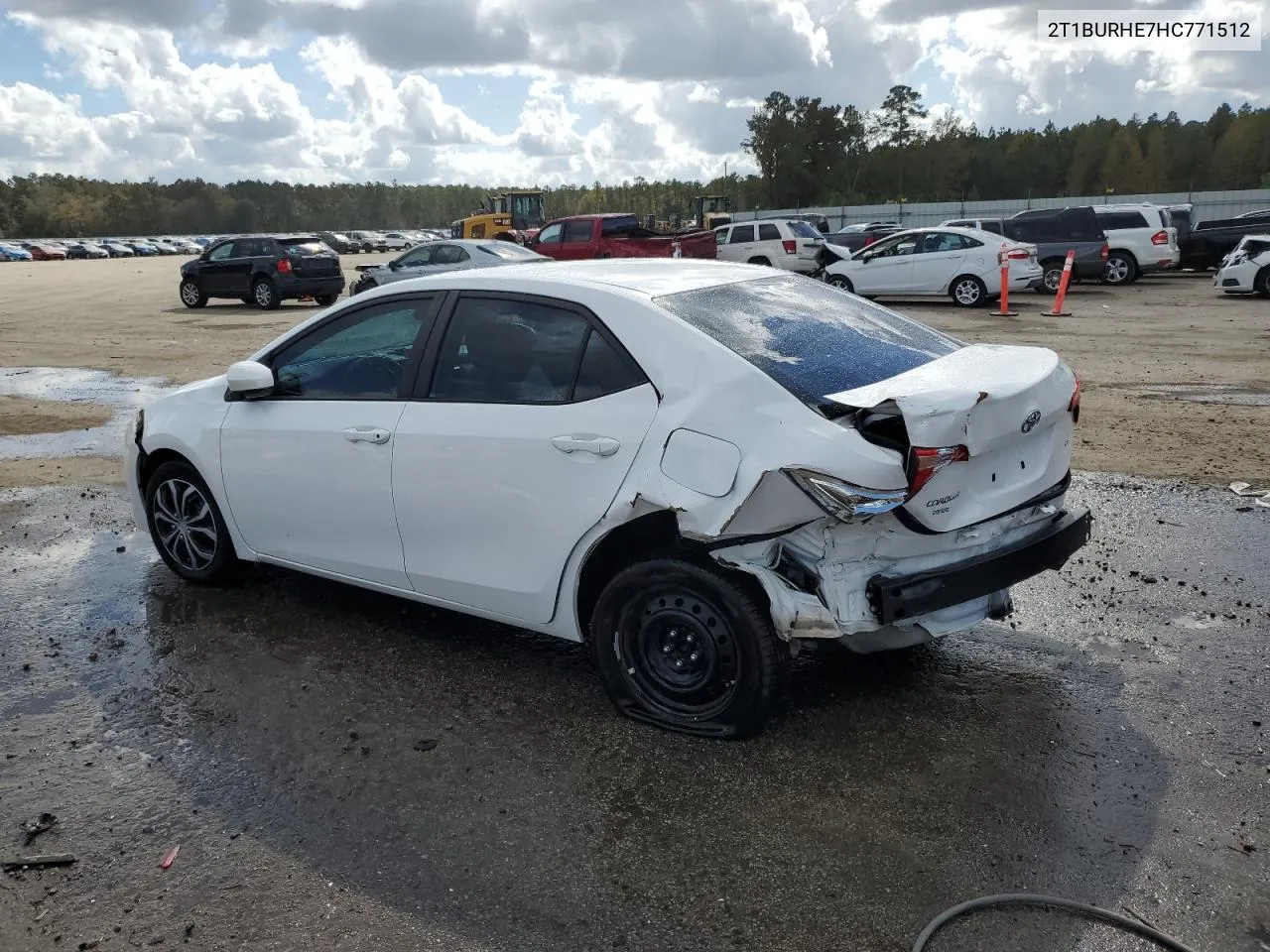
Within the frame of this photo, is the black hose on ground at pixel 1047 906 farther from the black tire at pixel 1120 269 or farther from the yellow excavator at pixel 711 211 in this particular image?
the yellow excavator at pixel 711 211

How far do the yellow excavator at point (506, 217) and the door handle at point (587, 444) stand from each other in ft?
126

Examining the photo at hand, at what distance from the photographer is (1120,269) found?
80.5ft

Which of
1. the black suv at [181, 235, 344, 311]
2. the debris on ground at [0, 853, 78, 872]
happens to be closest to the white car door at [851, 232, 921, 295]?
the black suv at [181, 235, 344, 311]

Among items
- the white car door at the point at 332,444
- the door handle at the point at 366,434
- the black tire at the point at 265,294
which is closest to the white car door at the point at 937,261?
the black tire at the point at 265,294

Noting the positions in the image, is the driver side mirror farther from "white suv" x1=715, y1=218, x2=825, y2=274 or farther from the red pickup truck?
"white suv" x1=715, y1=218, x2=825, y2=274

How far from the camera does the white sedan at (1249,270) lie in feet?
66.6

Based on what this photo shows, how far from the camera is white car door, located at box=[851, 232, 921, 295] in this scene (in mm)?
20625

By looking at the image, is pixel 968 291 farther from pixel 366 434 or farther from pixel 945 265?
pixel 366 434

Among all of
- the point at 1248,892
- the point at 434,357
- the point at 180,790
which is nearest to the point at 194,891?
the point at 180,790

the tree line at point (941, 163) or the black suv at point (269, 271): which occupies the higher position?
the tree line at point (941, 163)

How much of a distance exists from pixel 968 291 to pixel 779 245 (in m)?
7.69

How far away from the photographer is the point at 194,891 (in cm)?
299

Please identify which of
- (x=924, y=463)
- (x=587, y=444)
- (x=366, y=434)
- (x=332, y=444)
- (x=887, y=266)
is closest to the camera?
(x=924, y=463)

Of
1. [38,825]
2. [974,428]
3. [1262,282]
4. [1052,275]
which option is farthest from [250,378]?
[1052,275]
